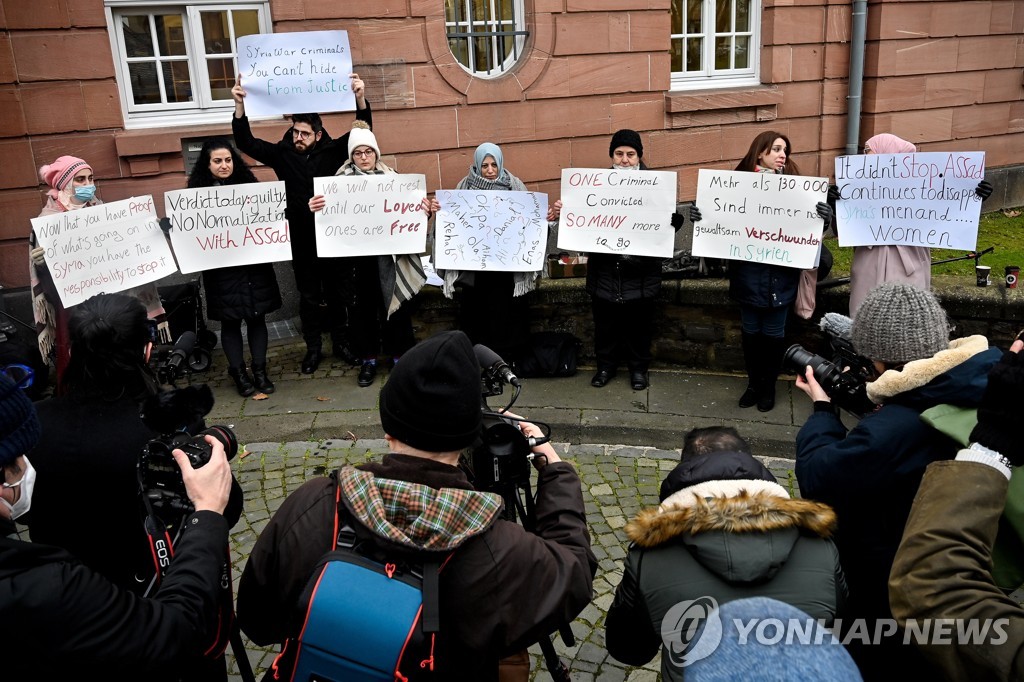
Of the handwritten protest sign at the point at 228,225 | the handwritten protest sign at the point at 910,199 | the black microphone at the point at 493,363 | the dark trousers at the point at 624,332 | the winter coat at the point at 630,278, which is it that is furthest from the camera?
the dark trousers at the point at 624,332

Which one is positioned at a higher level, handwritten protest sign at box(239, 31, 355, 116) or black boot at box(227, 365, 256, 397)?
handwritten protest sign at box(239, 31, 355, 116)

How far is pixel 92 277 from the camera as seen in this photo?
221 inches

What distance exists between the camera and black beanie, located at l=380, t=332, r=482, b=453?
1955 mm

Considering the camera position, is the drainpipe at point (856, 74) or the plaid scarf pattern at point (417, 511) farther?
the drainpipe at point (856, 74)

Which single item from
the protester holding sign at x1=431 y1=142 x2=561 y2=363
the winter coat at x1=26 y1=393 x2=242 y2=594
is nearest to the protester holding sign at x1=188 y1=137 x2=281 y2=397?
the protester holding sign at x1=431 y1=142 x2=561 y2=363

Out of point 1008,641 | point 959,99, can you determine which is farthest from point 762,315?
point 959,99

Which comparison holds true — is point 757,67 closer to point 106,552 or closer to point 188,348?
point 188,348

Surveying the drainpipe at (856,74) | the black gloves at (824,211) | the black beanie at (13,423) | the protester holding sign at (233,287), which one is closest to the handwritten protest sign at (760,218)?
the black gloves at (824,211)

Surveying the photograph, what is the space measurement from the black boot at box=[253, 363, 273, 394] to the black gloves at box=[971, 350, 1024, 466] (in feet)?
17.9

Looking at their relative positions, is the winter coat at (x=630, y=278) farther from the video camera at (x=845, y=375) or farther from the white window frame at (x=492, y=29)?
the white window frame at (x=492, y=29)

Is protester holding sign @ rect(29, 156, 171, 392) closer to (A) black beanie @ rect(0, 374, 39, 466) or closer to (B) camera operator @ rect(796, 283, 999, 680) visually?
(A) black beanie @ rect(0, 374, 39, 466)

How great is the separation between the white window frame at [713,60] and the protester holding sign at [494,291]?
4616 mm

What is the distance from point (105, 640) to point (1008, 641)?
68.4 inches

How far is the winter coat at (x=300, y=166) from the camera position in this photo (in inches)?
254
